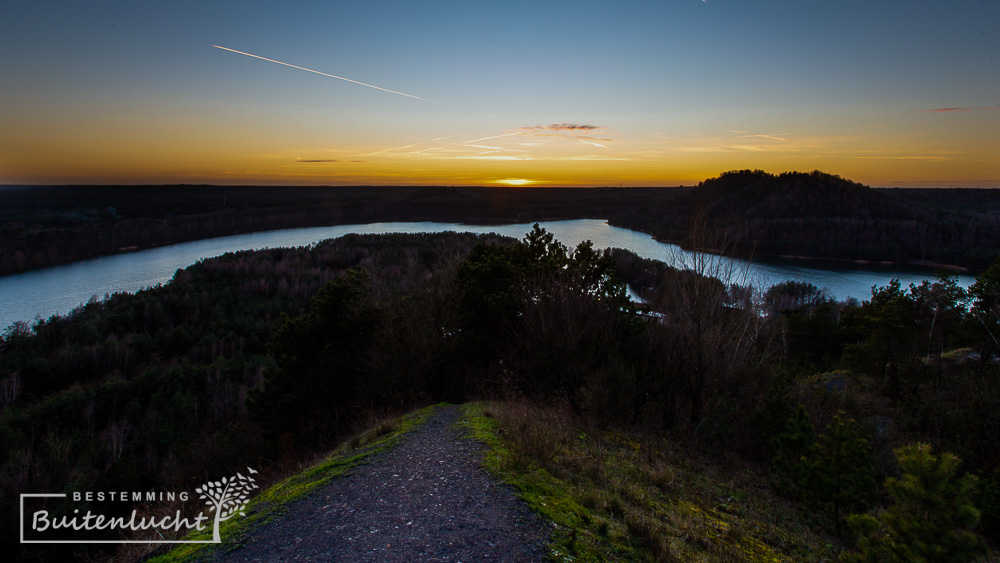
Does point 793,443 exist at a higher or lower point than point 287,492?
lower

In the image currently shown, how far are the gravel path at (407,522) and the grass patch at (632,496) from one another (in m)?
0.39

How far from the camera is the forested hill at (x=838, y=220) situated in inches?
3250

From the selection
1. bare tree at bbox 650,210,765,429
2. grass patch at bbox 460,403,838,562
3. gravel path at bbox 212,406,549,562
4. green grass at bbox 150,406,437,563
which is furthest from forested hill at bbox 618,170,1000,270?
gravel path at bbox 212,406,549,562

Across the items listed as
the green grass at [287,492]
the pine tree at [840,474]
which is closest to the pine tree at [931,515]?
the pine tree at [840,474]

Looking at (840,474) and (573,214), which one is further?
(573,214)

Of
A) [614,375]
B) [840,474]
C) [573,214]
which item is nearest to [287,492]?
[614,375]

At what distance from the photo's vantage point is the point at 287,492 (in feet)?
21.4

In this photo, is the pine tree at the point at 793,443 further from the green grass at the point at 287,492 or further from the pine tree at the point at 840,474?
the green grass at the point at 287,492

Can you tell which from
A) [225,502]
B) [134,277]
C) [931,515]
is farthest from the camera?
[134,277]

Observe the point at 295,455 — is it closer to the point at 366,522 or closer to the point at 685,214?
the point at 366,522

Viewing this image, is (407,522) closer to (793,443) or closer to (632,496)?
(632,496)

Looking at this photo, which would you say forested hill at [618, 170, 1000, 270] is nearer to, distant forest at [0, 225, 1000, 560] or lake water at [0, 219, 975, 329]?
lake water at [0, 219, 975, 329]

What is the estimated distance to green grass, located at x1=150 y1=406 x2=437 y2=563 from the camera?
5.05 m

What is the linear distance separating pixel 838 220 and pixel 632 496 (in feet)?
390
